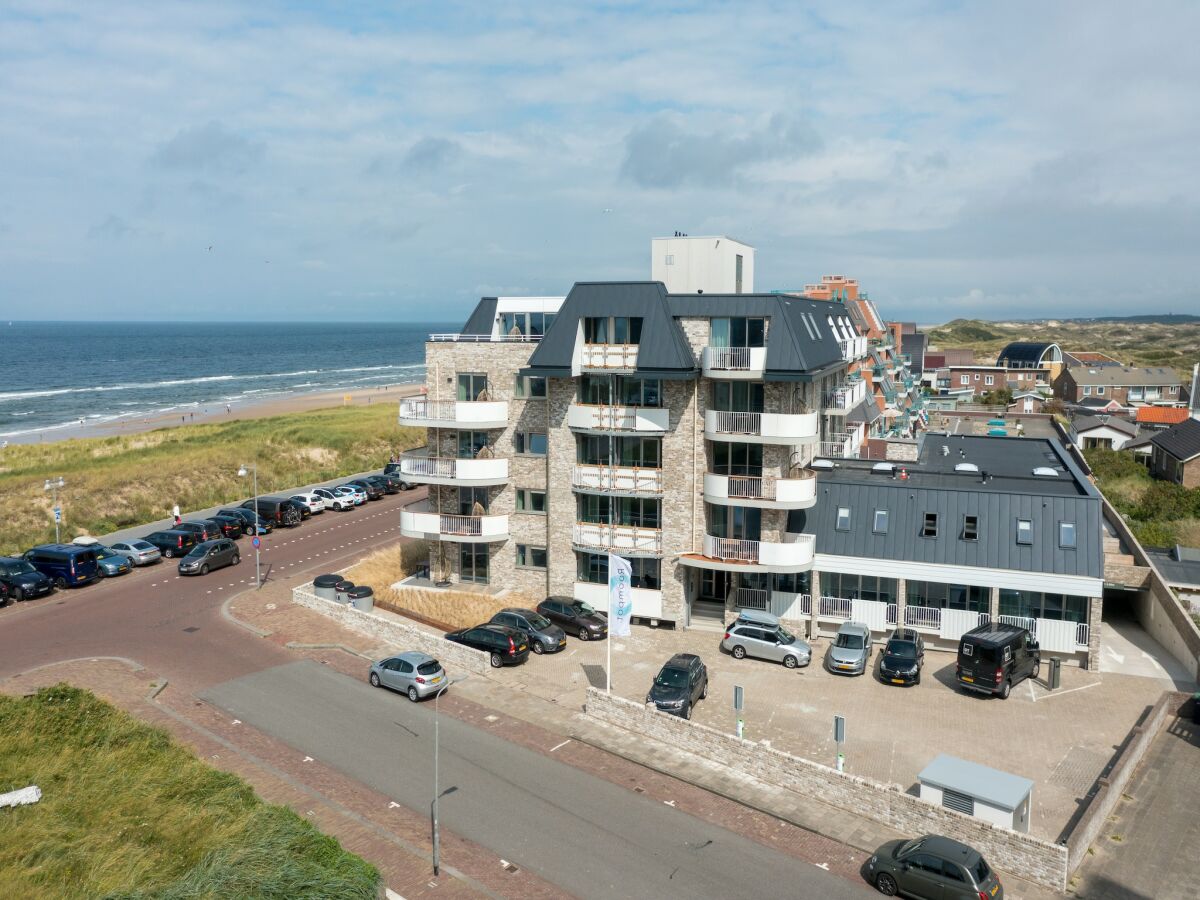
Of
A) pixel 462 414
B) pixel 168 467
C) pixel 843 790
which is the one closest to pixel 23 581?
pixel 462 414

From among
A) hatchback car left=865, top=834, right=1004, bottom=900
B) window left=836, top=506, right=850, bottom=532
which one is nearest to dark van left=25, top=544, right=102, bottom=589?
window left=836, top=506, right=850, bottom=532

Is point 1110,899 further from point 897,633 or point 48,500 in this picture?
point 48,500

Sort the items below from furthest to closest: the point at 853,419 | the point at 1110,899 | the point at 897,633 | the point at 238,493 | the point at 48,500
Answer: the point at 238,493 → the point at 48,500 → the point at 853,419 → the point at 897,633 → the point at 1110,899

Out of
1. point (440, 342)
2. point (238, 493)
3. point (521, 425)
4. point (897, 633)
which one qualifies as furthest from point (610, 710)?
point (238, 493)

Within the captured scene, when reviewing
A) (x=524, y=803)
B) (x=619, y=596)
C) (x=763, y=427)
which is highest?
(x=763, y=427)

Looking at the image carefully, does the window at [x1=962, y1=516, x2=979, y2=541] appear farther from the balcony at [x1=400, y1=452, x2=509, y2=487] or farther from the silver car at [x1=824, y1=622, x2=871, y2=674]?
the balcony at [x1=400, y1=452, x2=509, y2=487]

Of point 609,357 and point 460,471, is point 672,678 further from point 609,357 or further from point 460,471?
point 460,471

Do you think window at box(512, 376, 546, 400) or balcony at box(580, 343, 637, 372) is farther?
window at box(512, 376, 546, 400)
